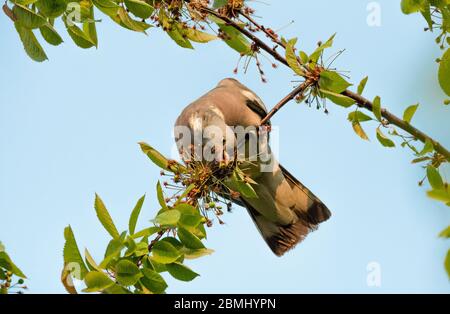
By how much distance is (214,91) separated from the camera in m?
6.12

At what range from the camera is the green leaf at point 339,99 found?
3.49 m

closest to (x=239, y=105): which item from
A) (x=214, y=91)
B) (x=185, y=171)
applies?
(x=214, y=91)

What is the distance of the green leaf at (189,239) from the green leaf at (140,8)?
1083 millimetres

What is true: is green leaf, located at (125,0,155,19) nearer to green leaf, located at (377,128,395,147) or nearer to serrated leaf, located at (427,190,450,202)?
green leaf, located at (377,128,395,147)

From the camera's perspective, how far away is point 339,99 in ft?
11.5

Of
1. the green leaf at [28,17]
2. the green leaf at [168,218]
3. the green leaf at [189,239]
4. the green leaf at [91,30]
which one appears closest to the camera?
the green leaf at [28,17]

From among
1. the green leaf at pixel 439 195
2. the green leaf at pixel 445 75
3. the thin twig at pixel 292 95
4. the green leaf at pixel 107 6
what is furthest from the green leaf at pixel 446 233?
the green leaf at pixel 107 6

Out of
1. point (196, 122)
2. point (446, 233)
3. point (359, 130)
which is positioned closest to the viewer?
point (446, 233)

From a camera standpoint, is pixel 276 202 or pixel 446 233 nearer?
pixel 446 233

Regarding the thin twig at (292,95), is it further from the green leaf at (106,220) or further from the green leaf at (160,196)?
the green leaf at (106,220)

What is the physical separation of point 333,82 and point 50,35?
4.63 ft

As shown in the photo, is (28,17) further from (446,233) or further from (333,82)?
(446,233)

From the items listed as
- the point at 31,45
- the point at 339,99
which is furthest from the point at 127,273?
the point at 339,99

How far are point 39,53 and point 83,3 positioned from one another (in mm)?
474
